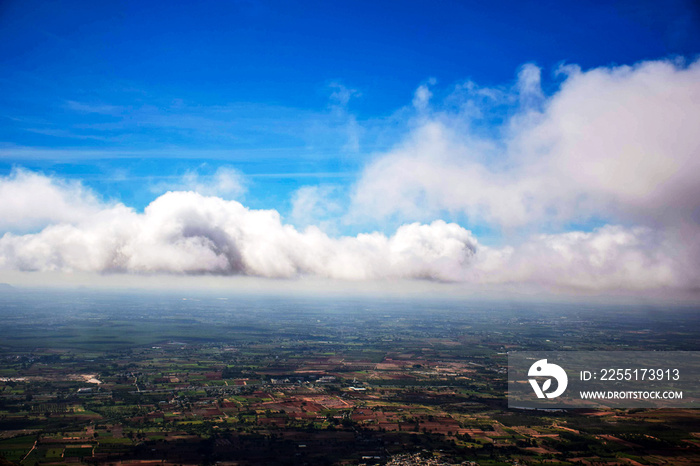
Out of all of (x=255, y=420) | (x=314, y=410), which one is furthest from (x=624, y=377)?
(x=255, y=420)

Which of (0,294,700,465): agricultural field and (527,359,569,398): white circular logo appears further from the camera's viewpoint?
(527,359,569,398): white circular logo

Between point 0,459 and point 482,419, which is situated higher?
point 0,459

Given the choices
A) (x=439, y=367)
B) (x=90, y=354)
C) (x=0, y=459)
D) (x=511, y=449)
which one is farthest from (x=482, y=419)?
(x=90, y=354)

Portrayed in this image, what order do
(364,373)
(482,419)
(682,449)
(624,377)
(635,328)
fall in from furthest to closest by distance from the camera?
1. (635,328)
2. (364,373)
3. (624,377)
4. (482,419)
5. (682,449)

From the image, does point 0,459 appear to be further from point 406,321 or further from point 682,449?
point 406,321

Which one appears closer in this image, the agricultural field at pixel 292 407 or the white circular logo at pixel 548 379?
the agricultural field at pixel 292 407

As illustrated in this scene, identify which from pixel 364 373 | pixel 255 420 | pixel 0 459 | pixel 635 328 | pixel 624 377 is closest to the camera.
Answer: pixel 0 459

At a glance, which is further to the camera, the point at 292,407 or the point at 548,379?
the point at 548,379

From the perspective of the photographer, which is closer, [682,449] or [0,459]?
[0,459]

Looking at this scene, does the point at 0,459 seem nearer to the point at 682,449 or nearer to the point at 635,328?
the point at 682,449
